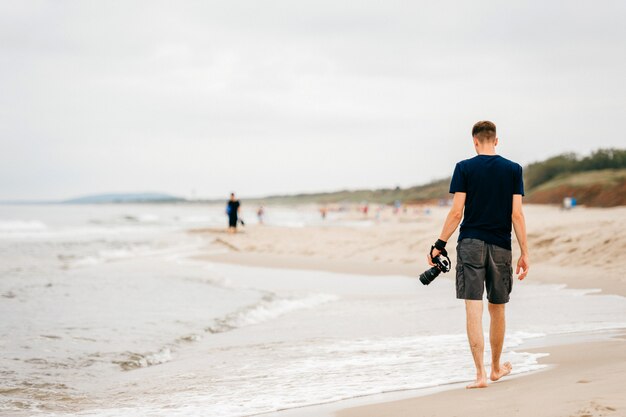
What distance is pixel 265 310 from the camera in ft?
31.8

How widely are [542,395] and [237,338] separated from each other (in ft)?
14.8

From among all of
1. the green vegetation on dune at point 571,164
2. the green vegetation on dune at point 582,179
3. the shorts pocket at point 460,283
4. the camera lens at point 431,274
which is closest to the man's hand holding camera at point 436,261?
the camera lens at point 431,274

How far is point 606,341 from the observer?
18.5 ft

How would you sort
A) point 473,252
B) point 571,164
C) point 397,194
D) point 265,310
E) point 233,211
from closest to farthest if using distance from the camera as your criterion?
1. point 473,252
2. point 265,310
3. point 233,211
4. point 571,164
5. point 397,194

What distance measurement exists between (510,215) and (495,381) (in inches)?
47.1

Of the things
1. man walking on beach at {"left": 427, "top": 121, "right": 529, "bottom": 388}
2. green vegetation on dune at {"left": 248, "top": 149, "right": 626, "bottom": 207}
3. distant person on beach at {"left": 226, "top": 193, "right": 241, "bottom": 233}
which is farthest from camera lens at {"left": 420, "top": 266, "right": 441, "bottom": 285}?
green vegetation on dune at {"left": 248, "top": 149, "right": 626, "bottom": 207}

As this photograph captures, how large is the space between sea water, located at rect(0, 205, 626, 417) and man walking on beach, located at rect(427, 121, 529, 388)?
2.07 ft

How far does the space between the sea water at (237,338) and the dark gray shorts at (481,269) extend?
27.5 inches

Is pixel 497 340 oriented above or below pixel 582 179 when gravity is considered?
below

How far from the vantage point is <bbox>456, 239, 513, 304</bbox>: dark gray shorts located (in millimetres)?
4539

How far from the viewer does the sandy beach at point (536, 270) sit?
3668 millimetres

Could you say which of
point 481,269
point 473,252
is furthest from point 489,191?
point 481,269

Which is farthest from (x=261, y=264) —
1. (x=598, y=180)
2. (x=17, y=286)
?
(x=598, y=180)

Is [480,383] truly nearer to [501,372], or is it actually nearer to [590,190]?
[501,372]
